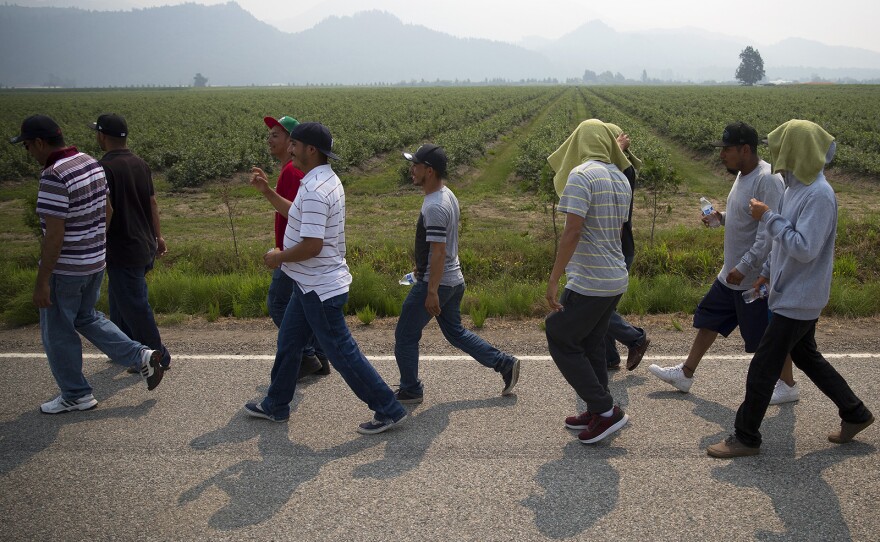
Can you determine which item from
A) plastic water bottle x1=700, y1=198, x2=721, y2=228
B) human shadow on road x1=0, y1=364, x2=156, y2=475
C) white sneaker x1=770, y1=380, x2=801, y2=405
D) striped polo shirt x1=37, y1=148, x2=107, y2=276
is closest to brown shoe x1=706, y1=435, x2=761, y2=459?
white sneaker x1=770, y1=380, x2=801, y2=405

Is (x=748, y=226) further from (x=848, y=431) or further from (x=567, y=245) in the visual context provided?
(x=567, y=245)

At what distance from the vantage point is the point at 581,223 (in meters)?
3.87

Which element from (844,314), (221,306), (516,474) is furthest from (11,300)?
(844,314)

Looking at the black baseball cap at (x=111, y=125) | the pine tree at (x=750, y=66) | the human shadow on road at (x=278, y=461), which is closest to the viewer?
the human shadow on road at (x=278, y=461)

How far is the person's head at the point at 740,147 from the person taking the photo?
174 inches

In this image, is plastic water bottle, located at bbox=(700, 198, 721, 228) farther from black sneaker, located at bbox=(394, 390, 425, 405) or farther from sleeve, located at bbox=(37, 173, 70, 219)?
sleeve, located at bbox=(37, 173, 70, 219)

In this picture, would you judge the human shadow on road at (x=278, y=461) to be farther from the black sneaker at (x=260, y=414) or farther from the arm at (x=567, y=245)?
the arm at (x=567, y=245)

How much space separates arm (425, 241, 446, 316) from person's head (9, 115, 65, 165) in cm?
244

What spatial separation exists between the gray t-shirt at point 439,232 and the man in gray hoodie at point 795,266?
1755 millimetres

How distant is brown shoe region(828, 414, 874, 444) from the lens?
399 cm

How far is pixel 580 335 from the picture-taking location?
4062 mm

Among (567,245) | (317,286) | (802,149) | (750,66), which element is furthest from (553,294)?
(750,66)

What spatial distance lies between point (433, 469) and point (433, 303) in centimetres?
112

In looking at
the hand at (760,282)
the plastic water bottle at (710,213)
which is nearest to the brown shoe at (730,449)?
the hand at (760,282)
